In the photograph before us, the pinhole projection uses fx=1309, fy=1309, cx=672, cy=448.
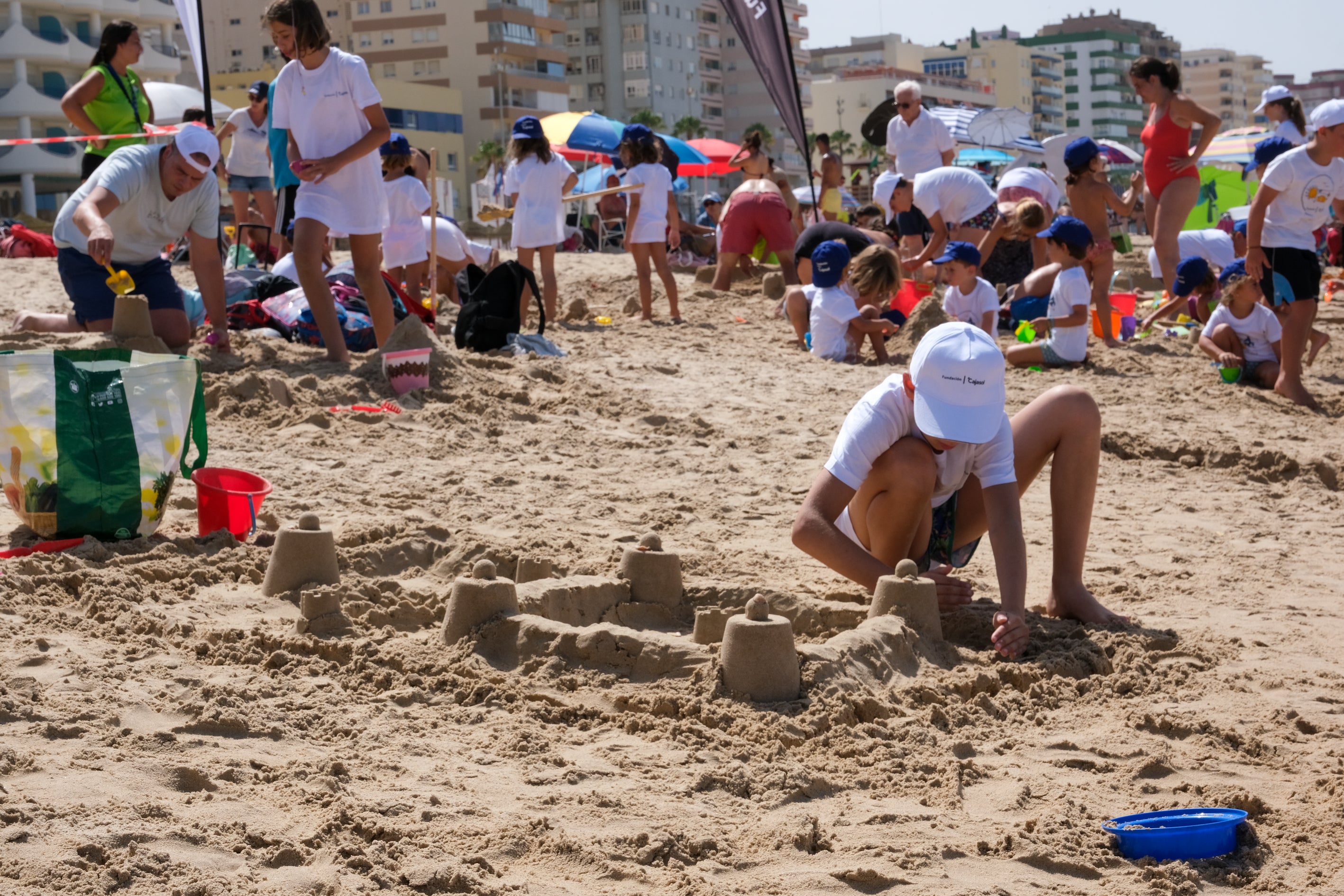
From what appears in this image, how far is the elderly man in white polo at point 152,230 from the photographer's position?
Answer: 17.9 feet

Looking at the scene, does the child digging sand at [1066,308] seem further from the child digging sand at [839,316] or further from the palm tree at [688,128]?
the palm tree at [688,128]

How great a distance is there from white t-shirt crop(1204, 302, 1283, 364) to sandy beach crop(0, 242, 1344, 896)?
263 centimetres

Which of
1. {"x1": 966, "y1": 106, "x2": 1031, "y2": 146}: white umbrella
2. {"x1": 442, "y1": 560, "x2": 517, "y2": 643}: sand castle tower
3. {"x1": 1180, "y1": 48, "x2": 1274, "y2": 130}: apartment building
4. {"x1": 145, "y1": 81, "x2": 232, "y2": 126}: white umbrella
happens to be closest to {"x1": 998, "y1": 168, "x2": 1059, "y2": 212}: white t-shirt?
{"x1": 442, "y1": 560, "x2": 517, "y2": 643}: sand castle tower

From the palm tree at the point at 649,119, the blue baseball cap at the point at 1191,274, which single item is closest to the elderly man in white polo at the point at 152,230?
the blue baseball cap at the point at 1191,274

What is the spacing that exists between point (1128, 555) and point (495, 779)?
2.61 metres

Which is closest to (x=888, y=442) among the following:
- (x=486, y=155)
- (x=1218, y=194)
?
(x=1218, y=194)

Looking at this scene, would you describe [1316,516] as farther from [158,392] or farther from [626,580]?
[158,392]

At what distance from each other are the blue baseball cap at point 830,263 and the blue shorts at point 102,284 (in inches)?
145

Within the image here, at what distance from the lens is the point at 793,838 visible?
2254mm

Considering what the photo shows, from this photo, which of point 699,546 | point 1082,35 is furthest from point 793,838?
point 1082,35

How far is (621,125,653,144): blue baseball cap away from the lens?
985 centimetres

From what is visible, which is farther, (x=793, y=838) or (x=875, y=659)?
(x=875, y=659)

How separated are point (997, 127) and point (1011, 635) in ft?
83.2

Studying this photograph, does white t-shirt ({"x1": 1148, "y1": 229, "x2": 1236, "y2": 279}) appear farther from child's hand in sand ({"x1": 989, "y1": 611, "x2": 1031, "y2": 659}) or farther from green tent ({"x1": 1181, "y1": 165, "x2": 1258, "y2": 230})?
green tent ({"x1": 1181, "y1": 165, "x2": 1258, "y2": 230})
